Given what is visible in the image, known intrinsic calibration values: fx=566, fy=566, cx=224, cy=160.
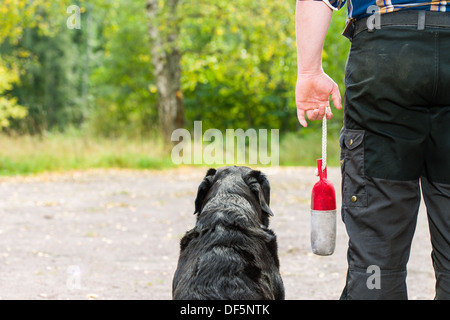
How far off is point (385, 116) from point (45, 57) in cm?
3734

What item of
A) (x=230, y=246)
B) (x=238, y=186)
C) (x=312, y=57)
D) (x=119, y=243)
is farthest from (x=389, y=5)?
(x=119, y=243)

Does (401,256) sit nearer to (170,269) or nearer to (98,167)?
(170,269)

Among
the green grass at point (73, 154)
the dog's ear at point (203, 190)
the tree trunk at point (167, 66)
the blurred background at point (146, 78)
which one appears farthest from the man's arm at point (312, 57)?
the tree trunk at point (167, 66)

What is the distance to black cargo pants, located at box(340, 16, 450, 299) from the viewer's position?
2.04 meters

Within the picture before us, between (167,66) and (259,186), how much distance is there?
53.2ft

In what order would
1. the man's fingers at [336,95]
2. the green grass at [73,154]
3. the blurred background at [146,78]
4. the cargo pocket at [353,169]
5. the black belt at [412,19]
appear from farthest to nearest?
the blurred background at [146,78] < the green grass at [73,154] < the man's fingers at [336,95] < the cargo pocket at [353,169] < the black belt at [412,19]

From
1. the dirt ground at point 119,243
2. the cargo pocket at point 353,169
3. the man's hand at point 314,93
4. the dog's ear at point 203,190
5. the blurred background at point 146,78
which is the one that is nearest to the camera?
the cargo pocket at point 353,169

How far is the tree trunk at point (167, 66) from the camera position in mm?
17577

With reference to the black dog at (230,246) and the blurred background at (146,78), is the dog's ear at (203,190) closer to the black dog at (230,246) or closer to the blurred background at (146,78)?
the black dog at (230,246)

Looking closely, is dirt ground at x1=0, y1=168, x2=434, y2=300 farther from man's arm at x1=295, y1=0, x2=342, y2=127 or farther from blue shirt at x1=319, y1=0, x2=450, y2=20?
blue shirt at x1=319, y1=0, x2=450, y2=20

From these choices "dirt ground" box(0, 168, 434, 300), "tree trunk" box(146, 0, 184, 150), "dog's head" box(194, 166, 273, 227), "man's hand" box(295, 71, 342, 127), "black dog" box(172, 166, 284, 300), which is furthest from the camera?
"tree trunk" box(146, 0, 184, 150)

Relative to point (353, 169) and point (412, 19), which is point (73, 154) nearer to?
point (353, 169)

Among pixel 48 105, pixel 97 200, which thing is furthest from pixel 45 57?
pixel 97 200

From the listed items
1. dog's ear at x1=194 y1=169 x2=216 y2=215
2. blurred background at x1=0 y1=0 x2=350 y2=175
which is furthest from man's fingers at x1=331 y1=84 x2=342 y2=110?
blurred background at x1=0 y1=0 x2=350 y2=175
